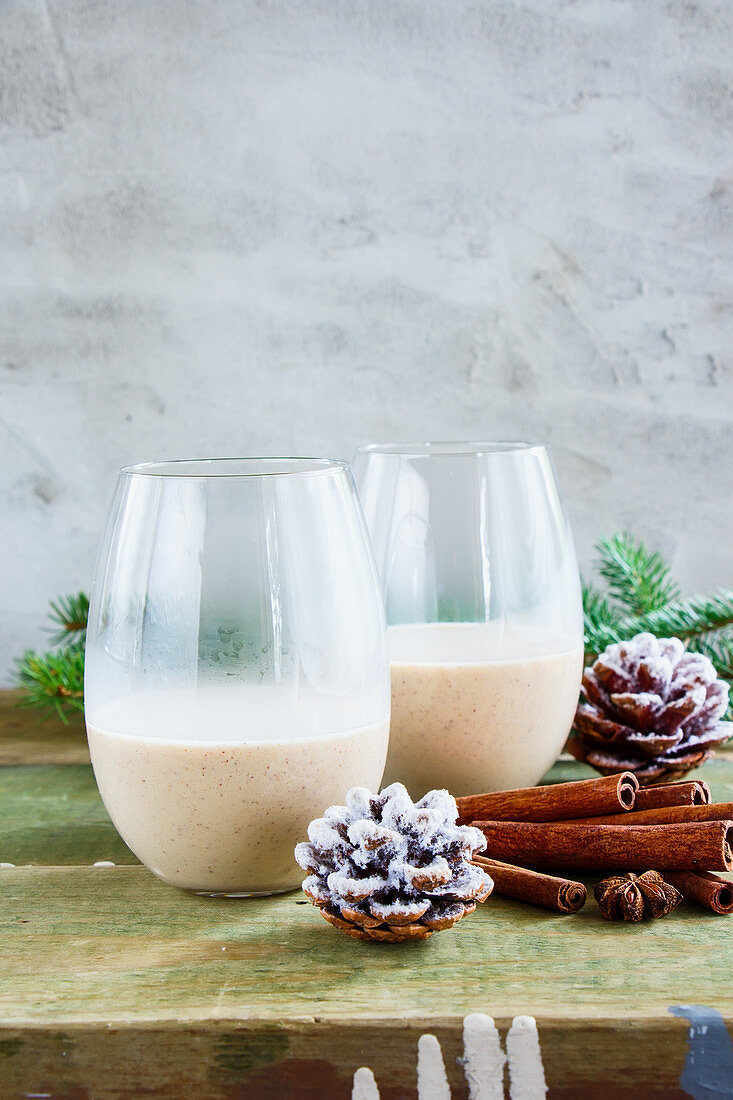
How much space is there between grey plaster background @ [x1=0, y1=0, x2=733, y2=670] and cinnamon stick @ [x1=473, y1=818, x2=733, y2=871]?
60 cm

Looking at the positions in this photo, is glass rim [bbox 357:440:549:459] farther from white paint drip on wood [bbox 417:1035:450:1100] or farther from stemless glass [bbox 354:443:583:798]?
white paint drip on wood [bbox 417:1035:450:1100]

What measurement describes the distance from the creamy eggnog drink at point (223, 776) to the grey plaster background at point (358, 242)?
2.00 feet

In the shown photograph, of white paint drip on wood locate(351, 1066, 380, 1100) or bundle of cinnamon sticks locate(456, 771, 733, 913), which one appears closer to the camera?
white paint drip on wood locate(351, 1066, 380, 1100)

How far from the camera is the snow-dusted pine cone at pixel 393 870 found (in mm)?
441

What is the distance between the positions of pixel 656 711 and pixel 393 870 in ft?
1.01

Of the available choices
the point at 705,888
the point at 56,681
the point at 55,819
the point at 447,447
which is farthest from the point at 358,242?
the point at 705,888

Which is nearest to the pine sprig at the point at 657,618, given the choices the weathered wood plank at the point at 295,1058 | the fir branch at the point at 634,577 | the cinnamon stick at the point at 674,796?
the fir branch at the point at 634,577

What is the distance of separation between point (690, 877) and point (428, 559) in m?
0.23

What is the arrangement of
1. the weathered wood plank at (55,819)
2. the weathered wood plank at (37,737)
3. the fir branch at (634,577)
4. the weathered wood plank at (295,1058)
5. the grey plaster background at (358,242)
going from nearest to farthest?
1. the weathered wood plank at (295,1058)
2. the weathered wood plank at (55,819)
3. the weathered wood plank at (37,737)
4. the fir branch at (634,577)
5. the grey plaster background at (358,242)

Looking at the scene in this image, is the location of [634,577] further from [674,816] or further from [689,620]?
[674,816]

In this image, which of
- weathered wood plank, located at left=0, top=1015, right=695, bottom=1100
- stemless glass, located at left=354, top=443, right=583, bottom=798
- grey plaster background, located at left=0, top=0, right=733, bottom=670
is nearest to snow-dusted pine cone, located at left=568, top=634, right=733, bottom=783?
stemless glass, located at left=354, top=443, right=583, bottom=798

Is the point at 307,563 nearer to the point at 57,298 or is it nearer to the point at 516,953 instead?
the point at 516,953

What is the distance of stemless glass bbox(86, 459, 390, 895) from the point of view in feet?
1.60

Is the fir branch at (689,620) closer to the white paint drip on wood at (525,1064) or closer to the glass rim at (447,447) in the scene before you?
the glass rim at (447,447)
